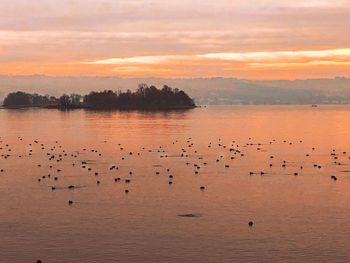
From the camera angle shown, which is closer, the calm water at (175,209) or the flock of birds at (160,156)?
the calm water at (175,209)

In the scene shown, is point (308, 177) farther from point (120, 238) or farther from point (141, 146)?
point (141, 146)

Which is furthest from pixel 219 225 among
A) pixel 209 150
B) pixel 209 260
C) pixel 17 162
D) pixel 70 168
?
pixel 209 150

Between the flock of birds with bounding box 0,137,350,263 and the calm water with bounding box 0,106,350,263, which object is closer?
the calm water with bounding box 0,106,350,263

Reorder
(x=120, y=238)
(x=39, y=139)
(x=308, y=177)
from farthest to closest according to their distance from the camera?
1. (x=39, y=139)
2. (x=308, y=177)
3. (x=120, y=238)

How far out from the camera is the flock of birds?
6300 cm

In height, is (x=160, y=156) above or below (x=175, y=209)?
above

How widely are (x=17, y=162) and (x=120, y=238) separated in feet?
135

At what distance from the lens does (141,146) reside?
97.6 m

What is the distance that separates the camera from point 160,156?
269 feet

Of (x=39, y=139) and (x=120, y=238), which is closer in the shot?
(x=120, y=238)

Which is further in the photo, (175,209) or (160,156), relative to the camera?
(160,156)

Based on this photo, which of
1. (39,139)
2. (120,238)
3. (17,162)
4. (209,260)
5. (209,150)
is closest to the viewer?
(209,260)

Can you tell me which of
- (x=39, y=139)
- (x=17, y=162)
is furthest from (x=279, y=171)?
(x=39, y=139)

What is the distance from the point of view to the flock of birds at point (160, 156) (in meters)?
63.0
